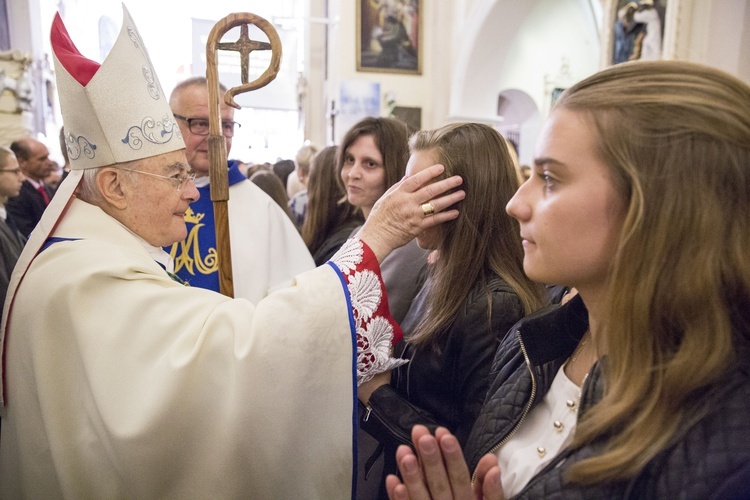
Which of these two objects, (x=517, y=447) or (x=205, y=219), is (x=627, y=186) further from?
(x=205, y=219)

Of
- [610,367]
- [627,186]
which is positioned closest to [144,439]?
[610,367]

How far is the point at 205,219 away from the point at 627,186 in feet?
7.01

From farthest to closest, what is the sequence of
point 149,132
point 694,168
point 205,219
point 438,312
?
point 205,219, point 149,132, point 438,312, point 694,168

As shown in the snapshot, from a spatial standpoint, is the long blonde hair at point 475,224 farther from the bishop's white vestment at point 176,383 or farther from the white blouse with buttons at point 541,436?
the white blouse with buttons at point 541,436

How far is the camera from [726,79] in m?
0.93

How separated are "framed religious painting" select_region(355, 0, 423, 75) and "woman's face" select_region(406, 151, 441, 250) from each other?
10.4m

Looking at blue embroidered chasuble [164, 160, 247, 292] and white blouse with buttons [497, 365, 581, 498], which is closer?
white blouse with buttons [497, 365, 581, 498]

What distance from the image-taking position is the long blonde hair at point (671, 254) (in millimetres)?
895

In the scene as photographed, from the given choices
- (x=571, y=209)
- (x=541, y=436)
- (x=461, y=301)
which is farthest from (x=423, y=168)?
(x=541, y=436)

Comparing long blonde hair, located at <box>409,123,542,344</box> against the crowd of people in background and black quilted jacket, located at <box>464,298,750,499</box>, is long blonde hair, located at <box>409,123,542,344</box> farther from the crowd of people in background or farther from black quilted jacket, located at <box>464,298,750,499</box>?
black quilted jacket, located at <box>464,298,750,499</box>

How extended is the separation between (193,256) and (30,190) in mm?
3291

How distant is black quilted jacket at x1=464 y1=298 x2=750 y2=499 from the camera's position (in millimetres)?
809

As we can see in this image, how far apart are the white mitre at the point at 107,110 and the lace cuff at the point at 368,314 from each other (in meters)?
0.66

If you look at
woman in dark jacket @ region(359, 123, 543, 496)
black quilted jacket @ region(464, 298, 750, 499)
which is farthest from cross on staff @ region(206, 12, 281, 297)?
black quilted jacket @ region(464, 298, 750, 499)
